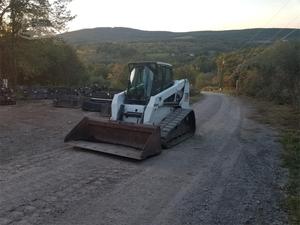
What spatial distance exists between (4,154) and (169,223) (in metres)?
5.34

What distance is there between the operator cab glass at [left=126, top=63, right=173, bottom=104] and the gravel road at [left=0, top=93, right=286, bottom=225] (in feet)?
6.28

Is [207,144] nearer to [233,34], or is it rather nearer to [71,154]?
[71,154]

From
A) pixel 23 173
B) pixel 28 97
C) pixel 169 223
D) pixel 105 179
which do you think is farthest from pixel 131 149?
pixel 28 97

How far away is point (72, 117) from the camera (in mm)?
17234

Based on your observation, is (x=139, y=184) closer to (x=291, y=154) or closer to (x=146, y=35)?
(x=291, y=154)

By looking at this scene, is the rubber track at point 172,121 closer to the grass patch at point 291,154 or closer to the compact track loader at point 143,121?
the compact track loader at point 143,121

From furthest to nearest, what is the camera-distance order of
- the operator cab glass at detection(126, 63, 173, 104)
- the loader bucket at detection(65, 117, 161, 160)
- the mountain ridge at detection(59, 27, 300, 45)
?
1. the mountain ridge at detection(59, 27, 300, 45)
2. the operator cab glass at detection(126, 63, 173, 104)
3. the loader bucket at detection(65, 117, 161, 160)

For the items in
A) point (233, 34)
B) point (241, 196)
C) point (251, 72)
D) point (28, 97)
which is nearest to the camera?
point (241, 196)

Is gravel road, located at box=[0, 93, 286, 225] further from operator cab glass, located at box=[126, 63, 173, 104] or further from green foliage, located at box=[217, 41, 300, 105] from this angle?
green foliage, located at box=[217, 41, 300, 105]

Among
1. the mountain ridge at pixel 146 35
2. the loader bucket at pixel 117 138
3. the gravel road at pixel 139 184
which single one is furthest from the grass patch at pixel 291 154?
the mountain ridge at pixel 146 35

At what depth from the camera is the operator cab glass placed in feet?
39.6

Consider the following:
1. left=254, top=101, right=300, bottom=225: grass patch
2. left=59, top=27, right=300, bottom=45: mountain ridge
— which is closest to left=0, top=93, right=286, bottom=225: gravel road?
left=254, top=101, right=300, bottom=225: grass patch

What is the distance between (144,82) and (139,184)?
5.19 m

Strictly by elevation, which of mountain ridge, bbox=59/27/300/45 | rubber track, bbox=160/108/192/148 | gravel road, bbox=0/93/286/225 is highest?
mountain ridge, bbox=59/27/300/45
